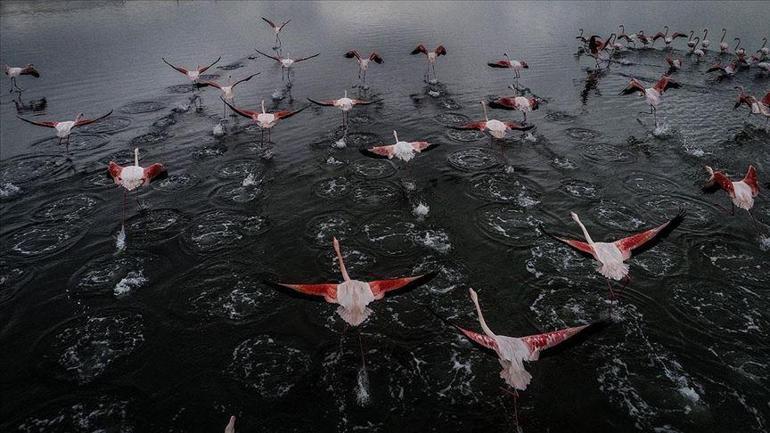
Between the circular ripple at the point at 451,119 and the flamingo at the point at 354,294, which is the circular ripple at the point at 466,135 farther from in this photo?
the flamingo at the point at 354,294

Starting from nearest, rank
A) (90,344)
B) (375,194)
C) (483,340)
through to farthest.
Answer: (483,340)
(90,344)
(375,194)

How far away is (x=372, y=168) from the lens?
13.8 m

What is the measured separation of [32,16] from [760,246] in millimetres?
65101

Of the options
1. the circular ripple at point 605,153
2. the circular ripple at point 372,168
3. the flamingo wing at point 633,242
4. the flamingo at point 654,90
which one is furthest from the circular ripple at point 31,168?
the flamingo at point 654,90

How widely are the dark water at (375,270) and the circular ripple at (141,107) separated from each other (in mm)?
153

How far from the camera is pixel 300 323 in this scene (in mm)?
8062

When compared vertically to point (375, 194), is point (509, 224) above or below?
above

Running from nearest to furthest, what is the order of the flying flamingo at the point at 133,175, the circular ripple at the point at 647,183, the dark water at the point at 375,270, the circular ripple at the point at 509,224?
the dark water at the point at 375,270 < the flying flamingo at the point at 133,175 < the circular ripple at the point at 509,224 < the circular ripple at the point at 647,183

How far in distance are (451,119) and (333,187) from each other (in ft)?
25.9

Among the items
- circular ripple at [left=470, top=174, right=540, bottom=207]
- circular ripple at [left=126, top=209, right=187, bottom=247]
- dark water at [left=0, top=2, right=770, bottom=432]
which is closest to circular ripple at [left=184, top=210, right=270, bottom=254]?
dark water at [left=0, top=2, right=770, bottom=432]

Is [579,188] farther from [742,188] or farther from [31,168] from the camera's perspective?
[31,168]

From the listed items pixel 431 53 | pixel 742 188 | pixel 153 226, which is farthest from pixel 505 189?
pixel 431 53

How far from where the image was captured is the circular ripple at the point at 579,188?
12.0 meters

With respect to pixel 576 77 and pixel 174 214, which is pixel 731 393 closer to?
pixel 174 214
